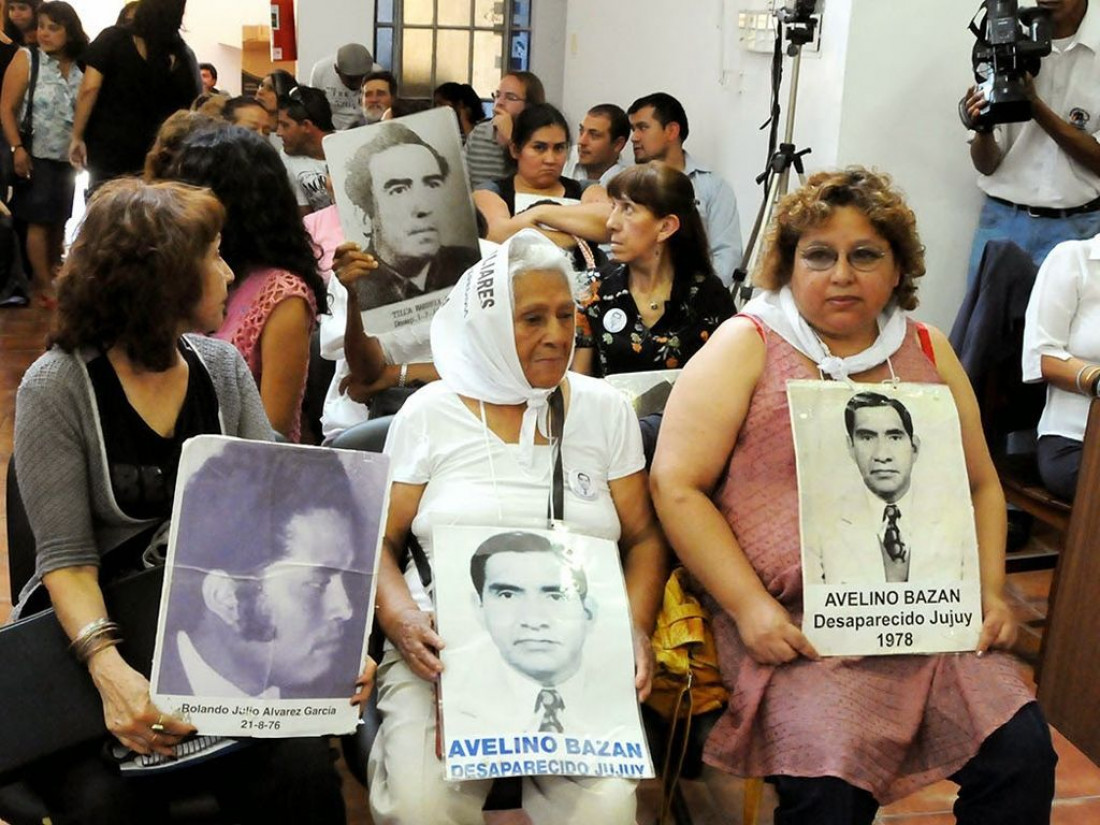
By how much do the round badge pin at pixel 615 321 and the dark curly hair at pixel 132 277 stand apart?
4.64ft

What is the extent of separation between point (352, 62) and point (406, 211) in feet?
15.2

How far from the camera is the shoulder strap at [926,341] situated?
A: 90.6 inches

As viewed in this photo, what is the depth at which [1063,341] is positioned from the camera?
3.27 m

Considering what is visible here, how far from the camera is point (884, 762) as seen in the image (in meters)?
2.02

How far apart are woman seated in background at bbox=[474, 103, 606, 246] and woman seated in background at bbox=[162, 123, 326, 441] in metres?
1.65

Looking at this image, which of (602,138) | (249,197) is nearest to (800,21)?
(602,138)

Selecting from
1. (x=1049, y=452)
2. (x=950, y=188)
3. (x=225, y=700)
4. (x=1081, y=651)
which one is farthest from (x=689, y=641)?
(x=950, y=188)

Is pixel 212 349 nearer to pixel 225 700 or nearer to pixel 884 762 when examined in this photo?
pixel 225 700

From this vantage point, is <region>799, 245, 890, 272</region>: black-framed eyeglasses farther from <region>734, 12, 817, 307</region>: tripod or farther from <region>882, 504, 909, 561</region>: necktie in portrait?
<region>734, 12, 817, 307</region>: tripod

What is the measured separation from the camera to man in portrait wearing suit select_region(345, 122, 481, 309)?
2598 millimetres

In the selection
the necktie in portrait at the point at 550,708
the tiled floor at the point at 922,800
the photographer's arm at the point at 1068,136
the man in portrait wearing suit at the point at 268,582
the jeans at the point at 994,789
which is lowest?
the tiled floor at the point at 922,800

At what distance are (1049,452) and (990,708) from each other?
1.38 m

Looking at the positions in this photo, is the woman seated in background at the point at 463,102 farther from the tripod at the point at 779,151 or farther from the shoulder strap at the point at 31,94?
the tripod at the point at 779,151

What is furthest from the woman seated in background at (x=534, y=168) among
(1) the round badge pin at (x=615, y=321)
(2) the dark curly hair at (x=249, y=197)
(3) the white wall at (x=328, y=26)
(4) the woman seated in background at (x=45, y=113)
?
(3) the white wall at (x=328, y=26)
